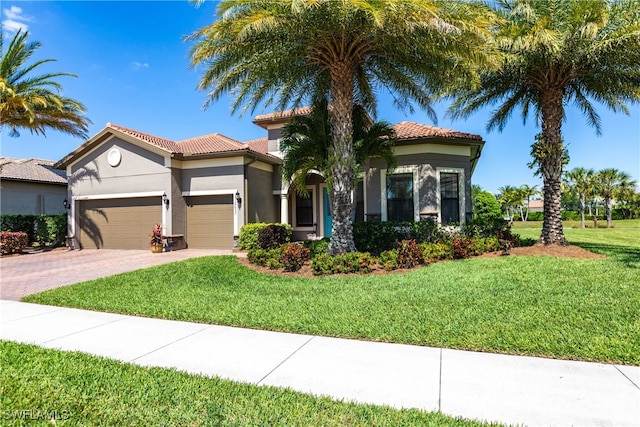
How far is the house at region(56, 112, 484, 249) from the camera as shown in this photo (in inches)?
600

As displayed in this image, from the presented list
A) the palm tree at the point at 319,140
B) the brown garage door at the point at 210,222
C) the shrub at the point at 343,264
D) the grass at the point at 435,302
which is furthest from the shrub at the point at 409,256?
the brown garage door at the point at 210,222

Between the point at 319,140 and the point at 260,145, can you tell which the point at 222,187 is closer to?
the point at 319,140

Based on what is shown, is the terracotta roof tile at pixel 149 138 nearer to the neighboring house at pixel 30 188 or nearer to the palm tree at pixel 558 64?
the neighboring house at pixel 30 188

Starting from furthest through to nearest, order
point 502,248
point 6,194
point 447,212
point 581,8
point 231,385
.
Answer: point 6,194, point 447,212, point 502,248, point 581,8, point 231,385

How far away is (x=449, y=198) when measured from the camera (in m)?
15.3

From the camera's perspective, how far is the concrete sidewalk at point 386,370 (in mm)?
3205

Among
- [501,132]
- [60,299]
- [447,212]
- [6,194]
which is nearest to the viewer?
[60,299]

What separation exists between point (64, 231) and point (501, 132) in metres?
23.0

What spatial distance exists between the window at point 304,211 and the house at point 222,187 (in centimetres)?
6

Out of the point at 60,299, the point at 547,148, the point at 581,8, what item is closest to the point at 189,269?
the point at 60,299

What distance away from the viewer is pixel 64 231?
741 inches

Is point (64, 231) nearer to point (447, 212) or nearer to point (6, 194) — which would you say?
point (6, 194)

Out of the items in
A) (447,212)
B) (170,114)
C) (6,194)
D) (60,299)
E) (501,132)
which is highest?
(170,114)

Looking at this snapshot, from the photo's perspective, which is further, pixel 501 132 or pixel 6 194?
pixel 6 194
